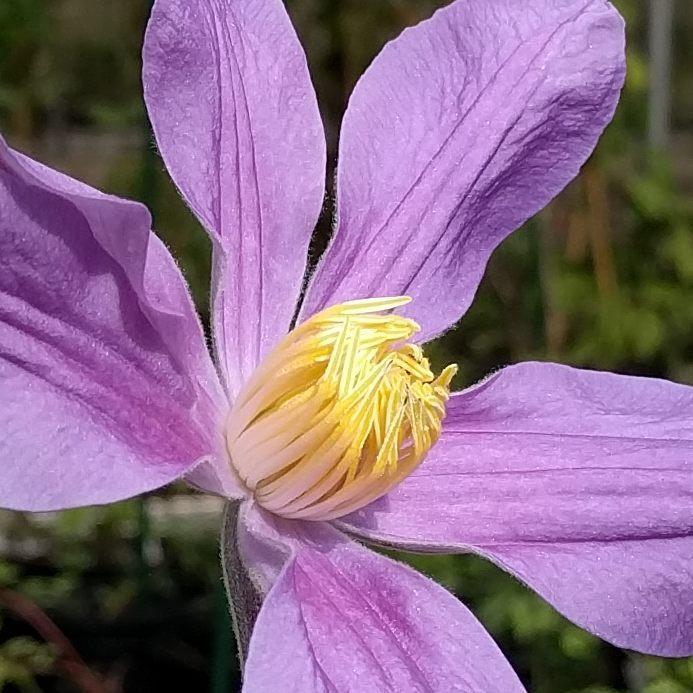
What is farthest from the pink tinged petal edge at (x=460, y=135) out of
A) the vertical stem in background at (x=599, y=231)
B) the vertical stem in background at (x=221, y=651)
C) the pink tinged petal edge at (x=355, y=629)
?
the vertical stem in background at (x=599, y=231)

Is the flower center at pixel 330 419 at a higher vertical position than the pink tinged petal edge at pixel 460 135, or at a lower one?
lower

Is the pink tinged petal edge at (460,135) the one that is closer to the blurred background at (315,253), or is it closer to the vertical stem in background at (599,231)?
the blurred background at (315,253)

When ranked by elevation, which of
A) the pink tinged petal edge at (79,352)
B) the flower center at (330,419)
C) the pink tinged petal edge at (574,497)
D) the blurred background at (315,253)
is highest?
the pink tinged petal edge at (79,352)

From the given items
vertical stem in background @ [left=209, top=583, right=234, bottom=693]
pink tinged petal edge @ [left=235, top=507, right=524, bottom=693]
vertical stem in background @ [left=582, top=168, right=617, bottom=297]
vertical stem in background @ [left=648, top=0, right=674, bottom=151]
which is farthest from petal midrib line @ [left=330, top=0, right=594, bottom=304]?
vertical stem in background @ [left=648, top=0, right=674, bottom=151]

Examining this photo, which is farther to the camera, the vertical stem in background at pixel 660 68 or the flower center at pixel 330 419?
the vertical stem in background at pixel 660 68

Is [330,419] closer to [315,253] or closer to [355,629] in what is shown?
[355,629]

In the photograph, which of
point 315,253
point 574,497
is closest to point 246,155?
point 574,497

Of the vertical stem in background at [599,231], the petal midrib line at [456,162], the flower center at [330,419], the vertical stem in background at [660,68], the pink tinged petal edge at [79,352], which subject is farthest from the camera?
the vertical stem in background at [660,68]

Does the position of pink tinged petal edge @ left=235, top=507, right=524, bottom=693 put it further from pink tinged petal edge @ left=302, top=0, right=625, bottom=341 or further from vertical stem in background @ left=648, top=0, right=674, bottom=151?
vertical stem in background @ left=648, top=0, right=674, bottom=151
